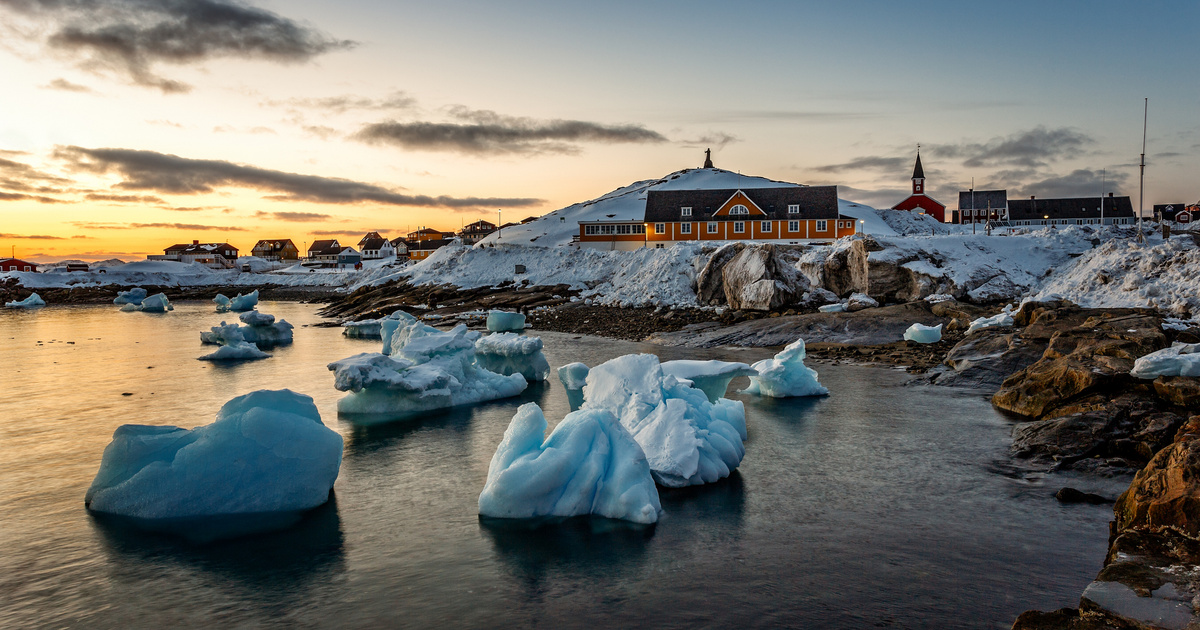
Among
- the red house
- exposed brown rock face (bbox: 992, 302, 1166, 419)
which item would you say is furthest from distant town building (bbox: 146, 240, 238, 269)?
exposed brown rock face (bbox: 992, 302, 1166, 419)

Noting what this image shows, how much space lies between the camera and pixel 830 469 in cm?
1036

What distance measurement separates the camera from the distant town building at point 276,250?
448 ft

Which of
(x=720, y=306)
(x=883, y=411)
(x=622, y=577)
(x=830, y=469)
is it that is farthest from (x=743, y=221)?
(x=622, y=577)

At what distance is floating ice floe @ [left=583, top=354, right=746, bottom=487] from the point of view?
9484mm

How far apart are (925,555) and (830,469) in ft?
10.3

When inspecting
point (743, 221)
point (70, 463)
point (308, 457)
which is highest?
point (743, 221)

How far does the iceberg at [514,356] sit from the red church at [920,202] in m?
92.4

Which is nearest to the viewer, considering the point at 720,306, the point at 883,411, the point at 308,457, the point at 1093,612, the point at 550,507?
the point at 1093,612

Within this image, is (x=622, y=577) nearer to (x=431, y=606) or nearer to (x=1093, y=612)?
(x=431, y=606)

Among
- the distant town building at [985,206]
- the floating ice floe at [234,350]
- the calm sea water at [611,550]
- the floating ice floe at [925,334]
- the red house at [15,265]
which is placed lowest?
the calm sea water at [611,550]

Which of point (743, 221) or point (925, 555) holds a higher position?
point (743, 221)

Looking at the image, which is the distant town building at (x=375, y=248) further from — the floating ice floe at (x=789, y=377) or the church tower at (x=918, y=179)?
the floating ice floe at (x=789, y=377)

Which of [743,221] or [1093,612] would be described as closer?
[1093,612]

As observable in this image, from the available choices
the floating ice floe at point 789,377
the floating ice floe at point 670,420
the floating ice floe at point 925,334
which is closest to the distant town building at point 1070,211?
the floating ice floe at point 925,334
